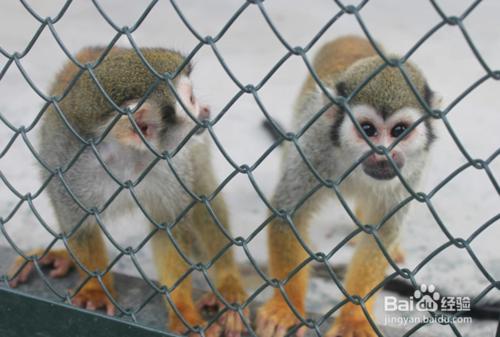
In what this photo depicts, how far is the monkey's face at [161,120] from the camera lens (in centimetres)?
270

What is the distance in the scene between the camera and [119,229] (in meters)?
4.29

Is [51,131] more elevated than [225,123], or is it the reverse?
[225,123]

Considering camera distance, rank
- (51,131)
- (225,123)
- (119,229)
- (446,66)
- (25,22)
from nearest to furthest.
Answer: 1. (51,131)
2. (119,229)
3. (225,123)
4. (446,66)
5. (25,22)

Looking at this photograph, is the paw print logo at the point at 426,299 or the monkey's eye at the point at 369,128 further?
the paw print logo at the point at 426,299

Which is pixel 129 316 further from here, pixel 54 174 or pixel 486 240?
pixel 486 240

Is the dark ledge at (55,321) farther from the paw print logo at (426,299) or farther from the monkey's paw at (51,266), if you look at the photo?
the paw print logo at (426,299)

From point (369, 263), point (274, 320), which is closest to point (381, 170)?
point (369, 263)

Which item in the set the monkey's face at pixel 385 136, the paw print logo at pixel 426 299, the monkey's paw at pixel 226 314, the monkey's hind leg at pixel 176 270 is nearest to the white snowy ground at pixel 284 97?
the paw print logo at pixel 426 299

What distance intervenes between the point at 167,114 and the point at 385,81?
852 millimetres

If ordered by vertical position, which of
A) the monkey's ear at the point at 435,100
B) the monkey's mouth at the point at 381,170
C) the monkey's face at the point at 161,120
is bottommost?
the monkey's face at the point at 161,120

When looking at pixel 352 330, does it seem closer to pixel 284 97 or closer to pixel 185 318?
pixel 185 318

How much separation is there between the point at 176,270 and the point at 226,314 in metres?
0.34

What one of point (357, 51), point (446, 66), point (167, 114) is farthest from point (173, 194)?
point (446, 66)

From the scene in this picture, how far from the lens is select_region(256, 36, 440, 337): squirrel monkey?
2.68 m
